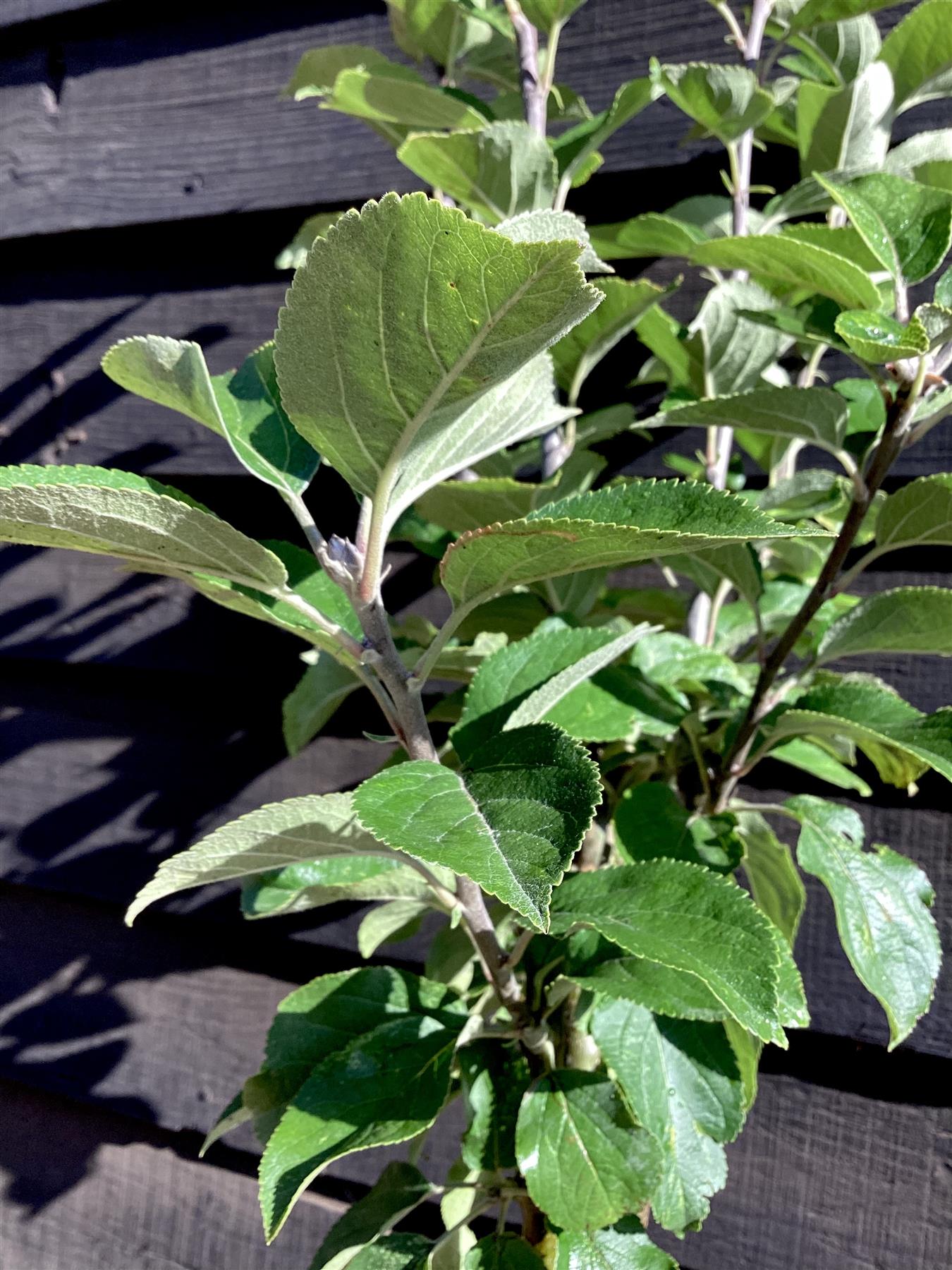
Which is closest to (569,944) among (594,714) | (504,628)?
(594,714)

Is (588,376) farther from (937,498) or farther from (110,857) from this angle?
(110,857)

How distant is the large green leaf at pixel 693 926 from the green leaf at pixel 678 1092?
10 cm

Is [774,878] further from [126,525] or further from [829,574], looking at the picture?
[126,525]

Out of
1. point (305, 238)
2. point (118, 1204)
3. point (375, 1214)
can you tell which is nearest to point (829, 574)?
point (375, 1214)

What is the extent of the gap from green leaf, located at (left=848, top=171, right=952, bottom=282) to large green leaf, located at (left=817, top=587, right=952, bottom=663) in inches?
6.3

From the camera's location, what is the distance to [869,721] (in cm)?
46

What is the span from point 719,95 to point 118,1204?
1470 millimetres

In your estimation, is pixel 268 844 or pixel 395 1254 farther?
pixel 395 1254

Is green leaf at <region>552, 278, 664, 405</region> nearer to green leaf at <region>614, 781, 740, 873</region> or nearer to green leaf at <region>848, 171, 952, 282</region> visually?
green leaf at <region>848, 171, 952, 282</region>

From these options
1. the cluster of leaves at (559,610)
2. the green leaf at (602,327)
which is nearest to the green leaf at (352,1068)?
the cluster of leaves at (559,610)

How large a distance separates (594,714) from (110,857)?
3.02 feet

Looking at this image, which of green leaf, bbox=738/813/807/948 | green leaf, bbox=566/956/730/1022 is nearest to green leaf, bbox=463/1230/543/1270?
green leaf, bbox=566/956/730/1022

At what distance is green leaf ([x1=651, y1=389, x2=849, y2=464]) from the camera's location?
469 millimetres

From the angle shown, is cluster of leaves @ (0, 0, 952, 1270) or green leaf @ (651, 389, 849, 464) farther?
green leaf @ (651, 389, 849, 464)
